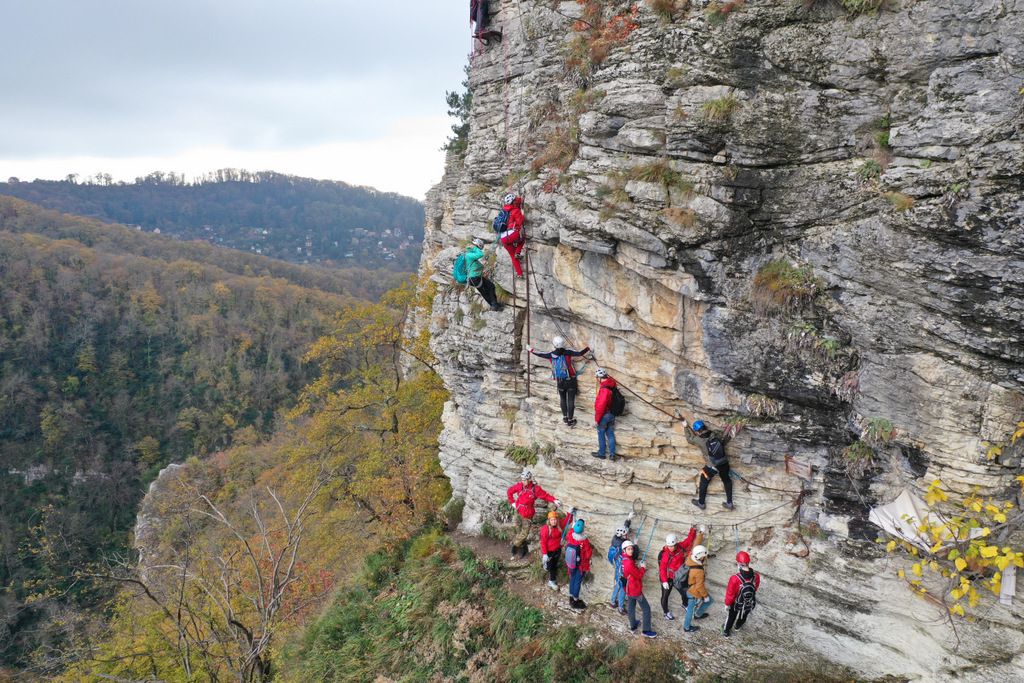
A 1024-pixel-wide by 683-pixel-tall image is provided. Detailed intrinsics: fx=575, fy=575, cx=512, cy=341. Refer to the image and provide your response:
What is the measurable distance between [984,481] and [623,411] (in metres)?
4.49

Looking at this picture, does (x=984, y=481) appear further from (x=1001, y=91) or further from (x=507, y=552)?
(x=507, y=552)

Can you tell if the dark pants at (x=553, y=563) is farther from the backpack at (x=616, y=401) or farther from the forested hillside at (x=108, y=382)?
the forested hillside at (x=108, y=382)

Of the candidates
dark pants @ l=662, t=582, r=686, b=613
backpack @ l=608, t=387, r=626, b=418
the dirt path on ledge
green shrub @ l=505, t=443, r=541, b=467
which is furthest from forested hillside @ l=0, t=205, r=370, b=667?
backpack @ l=608, t=387, r=626, b=418

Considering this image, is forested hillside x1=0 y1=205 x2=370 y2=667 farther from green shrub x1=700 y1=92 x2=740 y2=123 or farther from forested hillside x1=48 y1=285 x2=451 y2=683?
green shrub x1=700 y1=92 x2=740 y2=123

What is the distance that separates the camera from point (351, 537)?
17.9m

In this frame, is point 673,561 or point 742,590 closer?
point 742,590

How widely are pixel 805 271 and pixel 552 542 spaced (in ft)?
19.5

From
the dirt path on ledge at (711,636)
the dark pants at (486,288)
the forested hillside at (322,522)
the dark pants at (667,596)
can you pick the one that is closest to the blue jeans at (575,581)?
the dirt path on ledge at (711,636)

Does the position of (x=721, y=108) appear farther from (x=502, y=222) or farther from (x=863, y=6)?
(x=502, y=222)

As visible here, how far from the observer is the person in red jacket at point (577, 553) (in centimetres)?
938

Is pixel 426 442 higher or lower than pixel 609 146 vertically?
lower

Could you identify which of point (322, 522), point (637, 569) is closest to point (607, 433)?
point (637, 569)

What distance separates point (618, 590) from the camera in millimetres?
9391

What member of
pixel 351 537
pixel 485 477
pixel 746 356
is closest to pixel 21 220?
pixel 351 537
